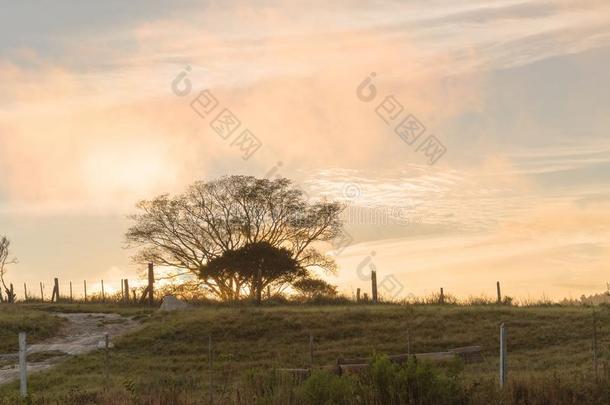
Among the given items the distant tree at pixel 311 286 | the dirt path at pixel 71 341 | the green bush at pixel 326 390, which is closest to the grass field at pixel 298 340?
the dirt path at pixel 71 341

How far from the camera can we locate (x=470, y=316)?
107ft

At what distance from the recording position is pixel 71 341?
33.0 meters

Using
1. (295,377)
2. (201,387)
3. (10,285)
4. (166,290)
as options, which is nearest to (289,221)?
(166,290)

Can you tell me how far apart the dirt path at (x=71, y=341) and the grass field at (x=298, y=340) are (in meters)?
0.77

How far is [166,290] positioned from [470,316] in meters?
24.0

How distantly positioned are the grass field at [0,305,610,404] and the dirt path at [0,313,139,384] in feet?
2.53

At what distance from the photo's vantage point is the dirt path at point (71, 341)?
2833 cm

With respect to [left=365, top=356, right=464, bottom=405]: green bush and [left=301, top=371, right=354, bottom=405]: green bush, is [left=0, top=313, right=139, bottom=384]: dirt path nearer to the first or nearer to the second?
[left=301, top=371, right=354, bottom=405]: green bush

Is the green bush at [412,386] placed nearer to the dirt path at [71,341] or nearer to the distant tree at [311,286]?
the dirt path at [71,341]

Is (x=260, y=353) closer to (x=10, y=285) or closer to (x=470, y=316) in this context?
(x=470, y=316)

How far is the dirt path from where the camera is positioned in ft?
93.0

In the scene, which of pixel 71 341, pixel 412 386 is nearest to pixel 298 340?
pixel 71 341

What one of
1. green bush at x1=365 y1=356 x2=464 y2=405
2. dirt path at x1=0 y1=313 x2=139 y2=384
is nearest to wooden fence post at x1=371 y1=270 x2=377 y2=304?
dirt path at x1=0 y1=313 x2=139 y2=384

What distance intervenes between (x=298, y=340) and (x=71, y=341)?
8.92m
